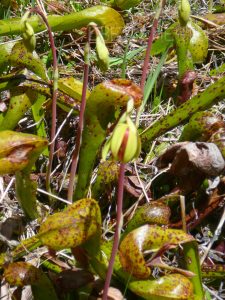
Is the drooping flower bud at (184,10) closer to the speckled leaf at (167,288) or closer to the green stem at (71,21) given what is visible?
the speckled leaf at (167,288)

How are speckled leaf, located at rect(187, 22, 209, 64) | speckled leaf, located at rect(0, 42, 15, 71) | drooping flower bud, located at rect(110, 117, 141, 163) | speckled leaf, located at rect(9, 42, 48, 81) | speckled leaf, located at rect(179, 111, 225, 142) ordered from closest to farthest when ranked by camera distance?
drooping flower bud, located at rect(110, 117, 141, 163) < speckled leaf, located at rect(179, 111, 225, 142) < speckled leaf, located at rect(9, 42, 48, 81) < speckled leaf, located at rect(0, 42, 15, 71) < speckled leaf, located at rect(187, 22, 209, 64)

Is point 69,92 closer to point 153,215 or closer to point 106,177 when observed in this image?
point 106,177

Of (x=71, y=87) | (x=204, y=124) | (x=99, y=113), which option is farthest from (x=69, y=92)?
(x=204, y=124)

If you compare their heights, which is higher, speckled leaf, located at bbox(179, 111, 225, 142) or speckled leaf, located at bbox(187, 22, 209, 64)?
speckled leaf, located at bbox(187, 22, 209, 64)

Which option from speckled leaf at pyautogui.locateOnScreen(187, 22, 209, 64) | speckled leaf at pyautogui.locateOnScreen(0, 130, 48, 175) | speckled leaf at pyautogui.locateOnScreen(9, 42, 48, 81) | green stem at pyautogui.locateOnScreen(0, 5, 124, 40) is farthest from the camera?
green stem at pyautogui.locateOnScreen(0, 5, 124, 40)

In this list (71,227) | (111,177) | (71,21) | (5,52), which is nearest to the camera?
(71,227)

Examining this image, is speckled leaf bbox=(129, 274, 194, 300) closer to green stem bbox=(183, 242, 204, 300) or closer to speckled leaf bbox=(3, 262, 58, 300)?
green stem bbox=(183, 242, 204, 300)

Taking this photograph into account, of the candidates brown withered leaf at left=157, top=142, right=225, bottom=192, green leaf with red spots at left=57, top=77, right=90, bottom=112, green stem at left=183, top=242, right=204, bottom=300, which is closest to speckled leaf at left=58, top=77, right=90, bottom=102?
green leaf with red spots at left=57, top=77, right=90, bottom=112
